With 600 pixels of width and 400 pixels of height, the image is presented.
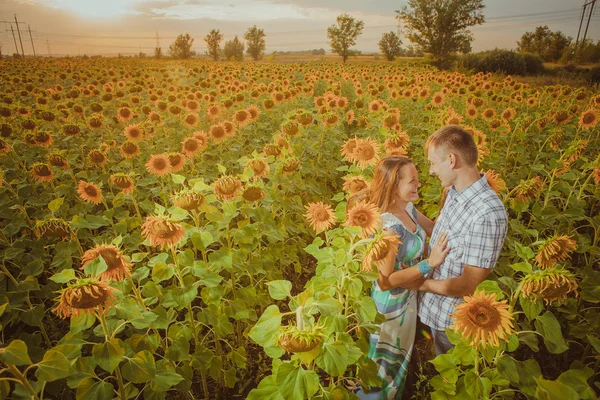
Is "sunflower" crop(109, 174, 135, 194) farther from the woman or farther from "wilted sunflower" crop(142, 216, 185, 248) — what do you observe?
the woman

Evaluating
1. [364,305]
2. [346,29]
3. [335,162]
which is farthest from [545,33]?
[364,305]

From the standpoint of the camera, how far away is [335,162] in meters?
5.93

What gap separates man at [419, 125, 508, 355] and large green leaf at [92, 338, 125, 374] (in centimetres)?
201

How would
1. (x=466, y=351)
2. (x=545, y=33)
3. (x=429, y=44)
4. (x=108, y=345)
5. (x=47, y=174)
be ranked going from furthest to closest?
(x=545, y=33)
(x=429, y=44)
(x=47, y=174)
(x=466, y=351)
(x=108, y=345)

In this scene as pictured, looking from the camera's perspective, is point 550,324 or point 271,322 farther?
point 550,324

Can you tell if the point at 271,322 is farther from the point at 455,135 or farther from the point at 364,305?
the point at 455,135

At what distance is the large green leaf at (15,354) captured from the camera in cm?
98

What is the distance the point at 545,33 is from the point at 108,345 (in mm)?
80989

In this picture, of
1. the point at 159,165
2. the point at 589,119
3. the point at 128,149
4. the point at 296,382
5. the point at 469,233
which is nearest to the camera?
the point at 296,382

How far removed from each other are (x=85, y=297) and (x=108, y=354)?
14.0 inches

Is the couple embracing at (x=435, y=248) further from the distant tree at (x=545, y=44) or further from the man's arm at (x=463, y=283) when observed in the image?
the distant tree at (x=545, y=44)

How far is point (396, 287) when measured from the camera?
95.3 inches

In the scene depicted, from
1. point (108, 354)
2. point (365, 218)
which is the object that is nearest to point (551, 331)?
point (365, 218)

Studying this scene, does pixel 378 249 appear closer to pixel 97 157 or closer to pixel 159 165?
pixel 159 165
